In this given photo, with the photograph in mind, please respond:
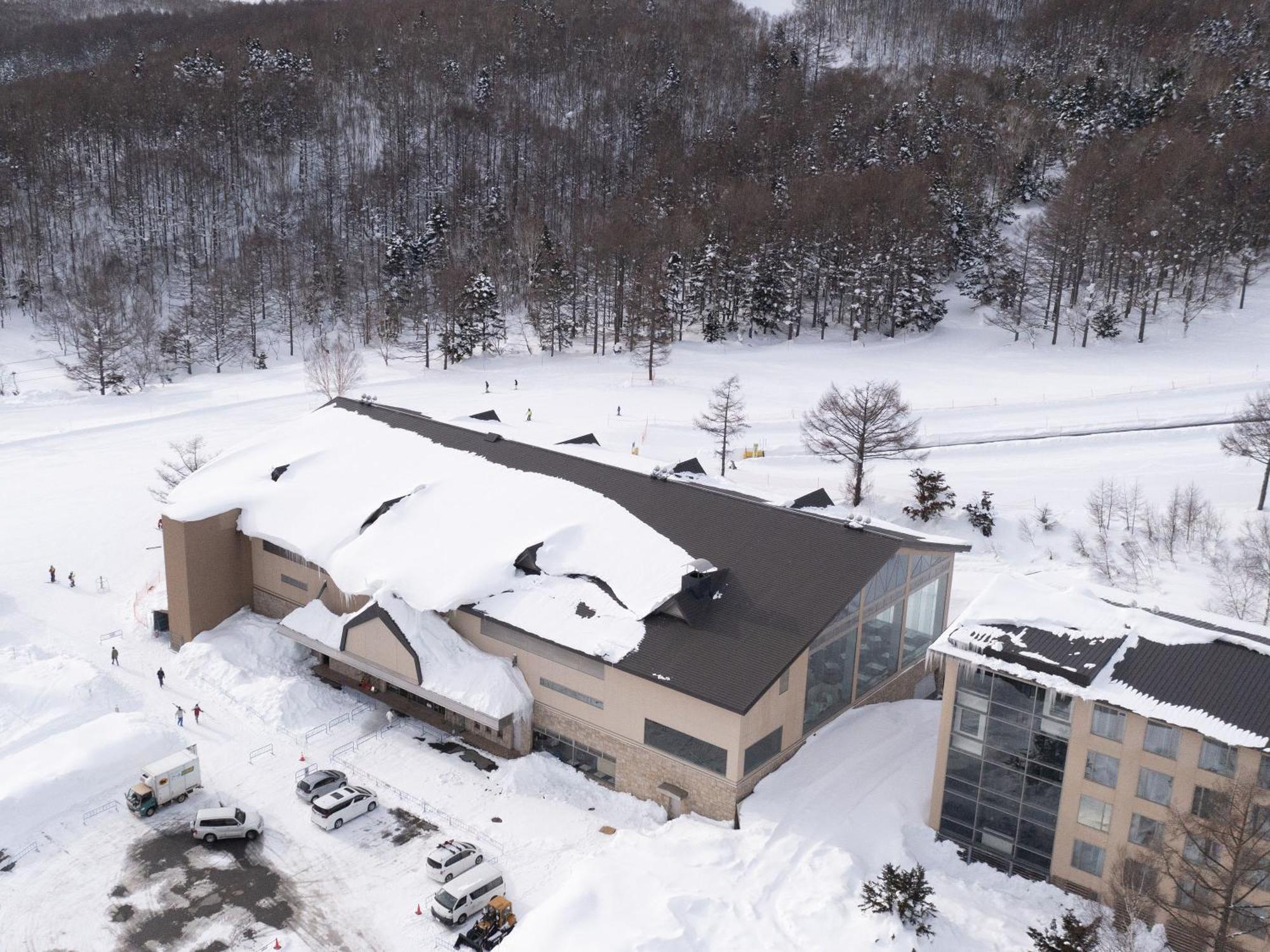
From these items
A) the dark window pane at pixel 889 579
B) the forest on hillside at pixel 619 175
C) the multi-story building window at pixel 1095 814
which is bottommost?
the multi-story building window at pixel 1095 814

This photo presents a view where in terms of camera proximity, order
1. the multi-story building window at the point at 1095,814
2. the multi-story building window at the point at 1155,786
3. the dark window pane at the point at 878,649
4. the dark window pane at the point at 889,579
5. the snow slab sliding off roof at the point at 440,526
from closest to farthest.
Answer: the multi-story building window at the point at 1155,786 → the multi-story building window at the point at 1095,814 → the dark window pane at the point at 889,579 → the snow slab sliding off roof at the point at 440,526 → the dark window pane at the point at 878,649

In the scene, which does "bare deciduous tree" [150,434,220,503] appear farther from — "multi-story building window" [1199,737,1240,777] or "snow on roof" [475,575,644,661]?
"multi-story building window" [1199,737,1240,777]

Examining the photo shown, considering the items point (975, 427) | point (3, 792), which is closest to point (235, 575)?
point (3, 792)

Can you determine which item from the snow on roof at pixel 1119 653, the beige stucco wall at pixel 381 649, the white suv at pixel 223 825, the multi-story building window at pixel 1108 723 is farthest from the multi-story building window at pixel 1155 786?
the white suv at pixel 223 825

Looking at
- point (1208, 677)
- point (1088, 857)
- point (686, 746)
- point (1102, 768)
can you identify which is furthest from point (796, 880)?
point (1208, 677)

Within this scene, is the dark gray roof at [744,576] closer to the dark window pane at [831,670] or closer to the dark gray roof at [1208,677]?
the dark window pane at [831,670]
